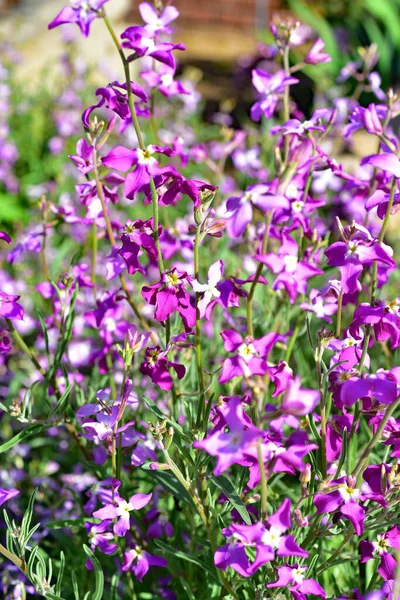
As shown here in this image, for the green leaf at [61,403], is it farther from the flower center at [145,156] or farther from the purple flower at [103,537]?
the flower center at [145,156]

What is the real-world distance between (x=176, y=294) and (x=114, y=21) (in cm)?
785

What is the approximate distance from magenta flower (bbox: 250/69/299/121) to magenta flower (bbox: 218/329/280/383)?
2.40 ft

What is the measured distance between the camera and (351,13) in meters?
8.36

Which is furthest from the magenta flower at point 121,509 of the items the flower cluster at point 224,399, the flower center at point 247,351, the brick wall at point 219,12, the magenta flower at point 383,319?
the brick wall at point 219,12

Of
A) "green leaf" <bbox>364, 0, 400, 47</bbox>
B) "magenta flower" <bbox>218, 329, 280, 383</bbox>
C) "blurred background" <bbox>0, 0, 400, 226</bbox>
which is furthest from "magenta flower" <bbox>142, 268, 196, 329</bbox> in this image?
"green leaf" <bbox>364, 0, 400, 47</bbox>

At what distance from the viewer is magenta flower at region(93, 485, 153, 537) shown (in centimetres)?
144

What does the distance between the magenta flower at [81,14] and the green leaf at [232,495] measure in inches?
36.1

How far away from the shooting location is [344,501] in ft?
4.17

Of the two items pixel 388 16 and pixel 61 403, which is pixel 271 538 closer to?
pixel 61 403

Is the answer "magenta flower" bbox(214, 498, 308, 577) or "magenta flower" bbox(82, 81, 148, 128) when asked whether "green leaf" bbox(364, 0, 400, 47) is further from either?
"magenta flower" bbox(214, 498, 308, 577)

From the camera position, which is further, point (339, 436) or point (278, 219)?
point (278, 219)

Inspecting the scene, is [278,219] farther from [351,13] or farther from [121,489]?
[351,13]

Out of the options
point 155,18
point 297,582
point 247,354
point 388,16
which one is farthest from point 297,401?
point 388,16

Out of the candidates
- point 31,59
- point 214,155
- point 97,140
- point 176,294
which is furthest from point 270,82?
point 31,59
